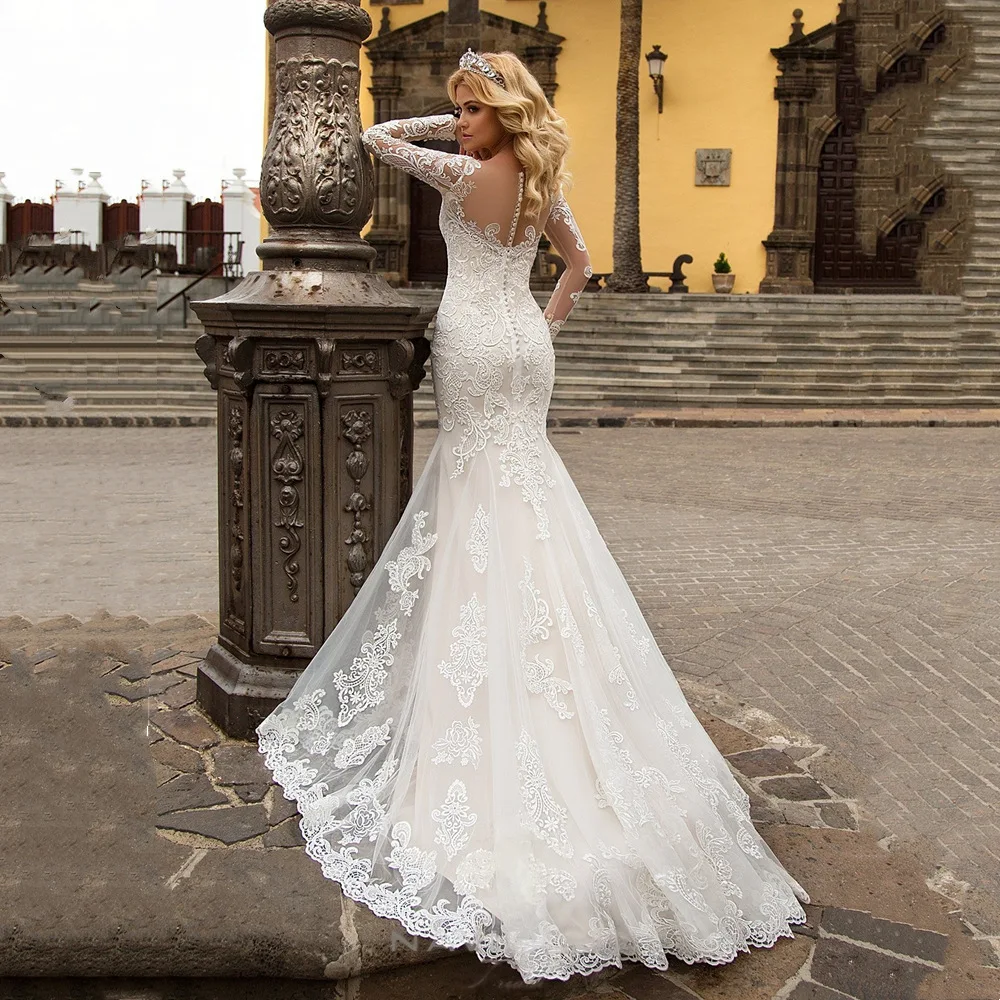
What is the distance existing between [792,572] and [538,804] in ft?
13.7

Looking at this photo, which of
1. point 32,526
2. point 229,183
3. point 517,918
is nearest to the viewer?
point 517,918

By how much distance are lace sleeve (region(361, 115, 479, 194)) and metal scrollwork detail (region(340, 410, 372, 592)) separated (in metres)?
0.74

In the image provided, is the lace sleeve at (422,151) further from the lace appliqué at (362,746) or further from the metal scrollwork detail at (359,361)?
the lace appliqué at (362,746)

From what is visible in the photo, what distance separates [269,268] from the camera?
12.1 feet

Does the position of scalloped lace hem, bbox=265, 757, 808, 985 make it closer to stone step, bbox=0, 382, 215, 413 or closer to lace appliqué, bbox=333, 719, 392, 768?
lace appliqué, bbox=333, 719, 392, 768

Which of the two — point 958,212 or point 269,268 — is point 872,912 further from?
point 958,212

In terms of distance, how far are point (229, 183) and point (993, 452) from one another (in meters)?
20.8

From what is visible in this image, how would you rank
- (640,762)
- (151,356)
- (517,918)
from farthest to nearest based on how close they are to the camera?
(151,356)
(640,762)
(517,918)

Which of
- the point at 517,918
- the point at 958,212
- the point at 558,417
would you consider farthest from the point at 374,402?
the point at 958,212

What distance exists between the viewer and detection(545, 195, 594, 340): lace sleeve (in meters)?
3.61

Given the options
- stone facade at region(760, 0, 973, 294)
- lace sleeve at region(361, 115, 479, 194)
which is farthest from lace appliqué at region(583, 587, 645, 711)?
stone facade at region(760, 0, 973, 294)

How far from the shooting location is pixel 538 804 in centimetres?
288

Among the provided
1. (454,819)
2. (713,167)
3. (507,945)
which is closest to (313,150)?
(454,819)

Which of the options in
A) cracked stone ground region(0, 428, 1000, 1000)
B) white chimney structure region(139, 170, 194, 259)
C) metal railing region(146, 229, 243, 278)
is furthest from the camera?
white chimney structure region(139, 170, 194, 259)
